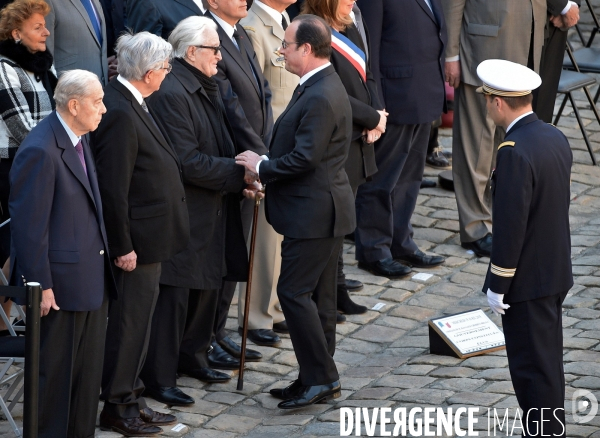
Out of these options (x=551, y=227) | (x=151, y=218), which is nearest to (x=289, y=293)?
(x=151, y=218)

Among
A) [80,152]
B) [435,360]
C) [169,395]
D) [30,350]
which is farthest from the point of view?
[435,360]

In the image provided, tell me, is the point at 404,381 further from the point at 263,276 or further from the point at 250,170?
the point at 250,170

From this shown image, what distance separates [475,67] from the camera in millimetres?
8531

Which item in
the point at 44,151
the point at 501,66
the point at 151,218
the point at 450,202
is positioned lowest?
the point at 450,202

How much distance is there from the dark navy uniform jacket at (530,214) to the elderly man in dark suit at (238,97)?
1753 mm

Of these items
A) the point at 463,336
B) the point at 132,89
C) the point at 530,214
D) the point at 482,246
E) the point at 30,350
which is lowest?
the point at 463,336

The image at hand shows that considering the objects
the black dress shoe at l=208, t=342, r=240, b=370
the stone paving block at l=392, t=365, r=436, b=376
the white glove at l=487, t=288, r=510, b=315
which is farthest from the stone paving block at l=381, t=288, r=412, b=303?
the white glove at l=487, t=288, r=510, b=315

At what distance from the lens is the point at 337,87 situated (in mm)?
6062

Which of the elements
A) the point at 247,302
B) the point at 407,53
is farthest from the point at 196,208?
the point at 407,53

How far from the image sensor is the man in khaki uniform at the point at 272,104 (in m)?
7.07

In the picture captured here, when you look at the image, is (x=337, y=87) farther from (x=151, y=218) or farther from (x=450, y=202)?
(x=450, y=202)

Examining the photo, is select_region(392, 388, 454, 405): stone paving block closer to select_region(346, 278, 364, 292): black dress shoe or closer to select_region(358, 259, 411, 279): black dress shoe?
select_region(346, 278, 364, 292): black dress shoe

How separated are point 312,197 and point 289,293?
54cm

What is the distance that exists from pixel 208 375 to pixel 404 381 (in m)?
1.15
